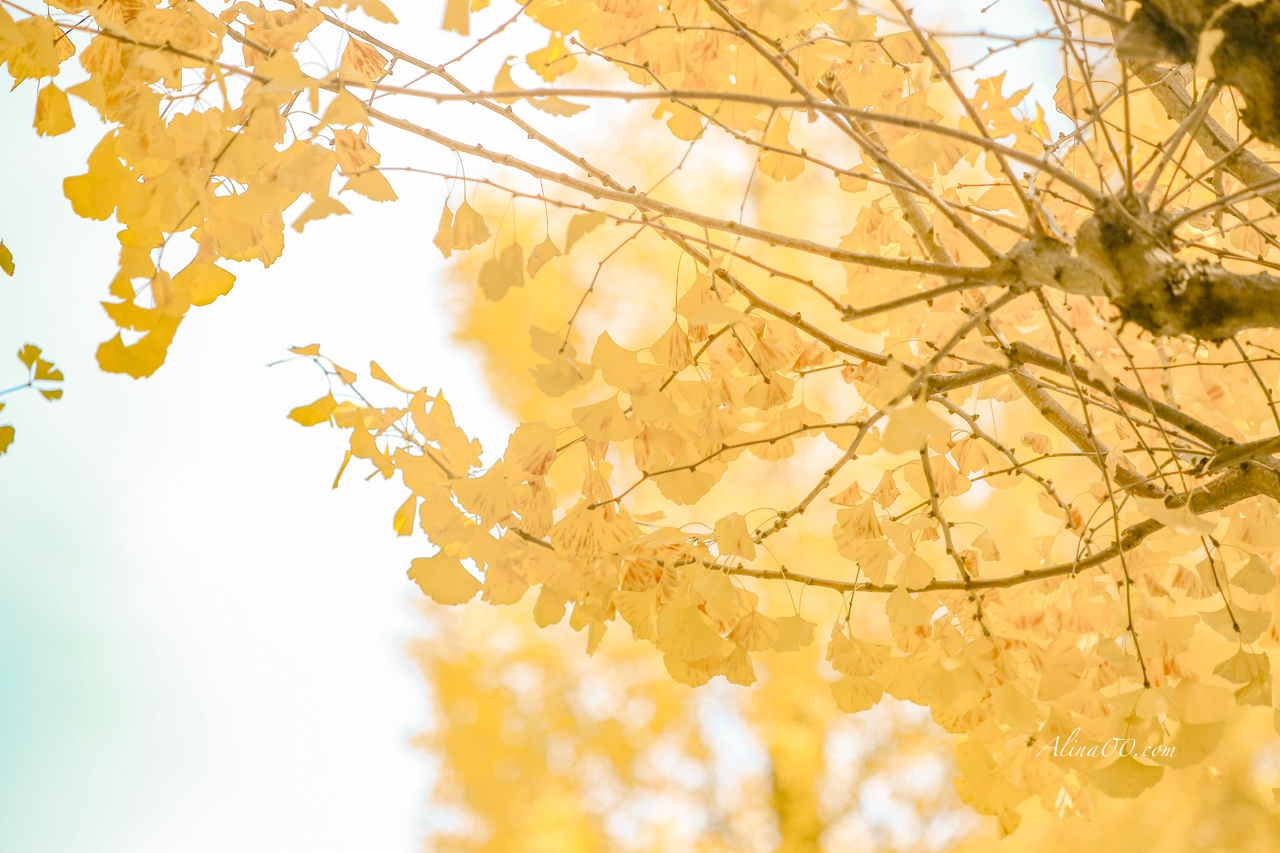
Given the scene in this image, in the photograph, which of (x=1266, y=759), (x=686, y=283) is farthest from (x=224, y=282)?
(x=1266, y=759)

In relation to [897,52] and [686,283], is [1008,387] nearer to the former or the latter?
[897,52]

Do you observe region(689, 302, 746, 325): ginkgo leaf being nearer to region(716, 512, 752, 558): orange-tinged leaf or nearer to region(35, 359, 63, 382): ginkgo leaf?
region(716, 512, 752, 558): orange-tinged leaf

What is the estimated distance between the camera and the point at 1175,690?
56 centimetres

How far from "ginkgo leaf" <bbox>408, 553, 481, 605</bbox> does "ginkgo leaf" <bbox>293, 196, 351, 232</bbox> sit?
260 millimetres

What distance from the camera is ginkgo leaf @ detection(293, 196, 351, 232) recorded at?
39 cm

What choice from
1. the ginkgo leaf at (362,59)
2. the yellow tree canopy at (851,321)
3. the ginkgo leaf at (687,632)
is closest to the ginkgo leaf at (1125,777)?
the yellow tree canopy at (851,321)

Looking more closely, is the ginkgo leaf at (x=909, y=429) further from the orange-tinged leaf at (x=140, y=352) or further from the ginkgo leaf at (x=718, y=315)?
the orange-tinged leaf at (x=140, y=352)

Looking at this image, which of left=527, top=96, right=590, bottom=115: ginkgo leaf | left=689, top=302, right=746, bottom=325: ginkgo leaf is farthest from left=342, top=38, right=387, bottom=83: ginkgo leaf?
left=689, top=302, right=746, bottom=325: ginkgo leaf

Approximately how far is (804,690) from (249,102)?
168 centimetres

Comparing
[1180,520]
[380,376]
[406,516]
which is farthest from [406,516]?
[1180,520]

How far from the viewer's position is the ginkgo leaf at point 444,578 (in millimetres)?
567

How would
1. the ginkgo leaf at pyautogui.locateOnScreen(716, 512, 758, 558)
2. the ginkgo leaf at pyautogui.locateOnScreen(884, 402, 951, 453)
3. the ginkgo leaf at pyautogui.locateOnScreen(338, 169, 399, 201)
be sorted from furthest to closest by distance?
the ginkgo leaf at pyautogui.locateOnScreen(716, 512, 758, 558) → the ginkgo leaf at pyautogui.locateOnScreen(338, 169, 399, 201) → the ginkgo leaf at pyautogui.locateOnScreen(884, 402, 951, 453)

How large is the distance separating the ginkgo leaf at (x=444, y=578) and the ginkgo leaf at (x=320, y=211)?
26 centimetres

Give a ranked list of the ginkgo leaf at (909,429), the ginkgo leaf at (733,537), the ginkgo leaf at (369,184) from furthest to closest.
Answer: the ginkgo leaf at (733,537) < the ginkgo leaf at (369,184) < the ginkgo leaf at (909,429)
